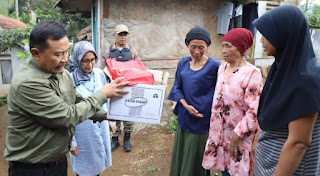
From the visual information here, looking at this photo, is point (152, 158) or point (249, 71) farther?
point (152, 158)

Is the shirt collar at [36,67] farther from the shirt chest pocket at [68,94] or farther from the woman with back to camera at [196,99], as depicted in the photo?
the woman with back to camera at [196,99]

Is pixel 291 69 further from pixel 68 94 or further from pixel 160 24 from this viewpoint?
pixel 160 24

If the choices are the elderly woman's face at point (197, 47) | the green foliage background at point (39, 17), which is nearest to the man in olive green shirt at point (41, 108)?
the green foliage background at point (39, 17)

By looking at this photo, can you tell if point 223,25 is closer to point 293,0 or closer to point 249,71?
point 293,0

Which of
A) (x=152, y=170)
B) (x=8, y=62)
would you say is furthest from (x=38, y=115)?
(x=8, y=62)

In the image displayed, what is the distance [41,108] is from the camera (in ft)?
4.68

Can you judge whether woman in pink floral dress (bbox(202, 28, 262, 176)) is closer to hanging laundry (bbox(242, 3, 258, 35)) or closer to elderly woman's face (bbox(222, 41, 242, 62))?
elderly woman's face (bbox(222, 41, 242, 62))

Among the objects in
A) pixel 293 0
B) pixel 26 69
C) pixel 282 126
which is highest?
pixel 293 0

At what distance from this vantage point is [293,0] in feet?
23.1

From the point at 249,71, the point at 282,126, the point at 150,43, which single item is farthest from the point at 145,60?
the point at 282,126

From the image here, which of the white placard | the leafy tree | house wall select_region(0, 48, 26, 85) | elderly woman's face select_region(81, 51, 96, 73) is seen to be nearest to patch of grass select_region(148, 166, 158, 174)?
the white placard

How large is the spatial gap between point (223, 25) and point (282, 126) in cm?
471

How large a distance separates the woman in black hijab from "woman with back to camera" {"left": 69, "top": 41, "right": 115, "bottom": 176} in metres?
1.58

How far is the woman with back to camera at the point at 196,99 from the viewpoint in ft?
7.97
